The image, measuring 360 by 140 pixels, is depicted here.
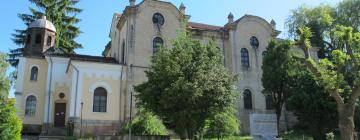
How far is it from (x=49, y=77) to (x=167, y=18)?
11616 millimetres

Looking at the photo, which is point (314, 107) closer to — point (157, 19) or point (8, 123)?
point (157, 19)

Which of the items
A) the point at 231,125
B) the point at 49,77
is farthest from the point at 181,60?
the point at 49,77

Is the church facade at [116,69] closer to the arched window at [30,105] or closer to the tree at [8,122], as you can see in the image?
the arched window at [30,105]

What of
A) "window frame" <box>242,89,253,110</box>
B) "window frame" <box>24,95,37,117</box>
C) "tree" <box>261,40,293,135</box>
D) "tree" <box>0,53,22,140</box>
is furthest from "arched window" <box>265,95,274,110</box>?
"tree" <box>0,53,22,140</box>

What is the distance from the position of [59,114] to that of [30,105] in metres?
2.71

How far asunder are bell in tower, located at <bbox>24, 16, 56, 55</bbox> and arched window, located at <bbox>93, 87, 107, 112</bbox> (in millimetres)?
8193

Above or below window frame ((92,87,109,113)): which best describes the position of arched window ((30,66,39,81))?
above

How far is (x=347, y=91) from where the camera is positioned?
2425 centimetres

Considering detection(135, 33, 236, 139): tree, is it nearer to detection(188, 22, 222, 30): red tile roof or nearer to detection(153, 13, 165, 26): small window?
detection(153, 13, 165, 26): small window

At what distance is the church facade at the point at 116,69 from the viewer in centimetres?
2856

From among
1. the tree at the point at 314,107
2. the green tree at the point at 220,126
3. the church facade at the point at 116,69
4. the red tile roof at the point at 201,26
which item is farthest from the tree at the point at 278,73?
the red tile roof at the point at 201,26

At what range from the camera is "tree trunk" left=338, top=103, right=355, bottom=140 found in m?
18.6

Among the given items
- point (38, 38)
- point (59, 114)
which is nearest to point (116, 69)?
point (59, 114)

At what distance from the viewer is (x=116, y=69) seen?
29.9m
